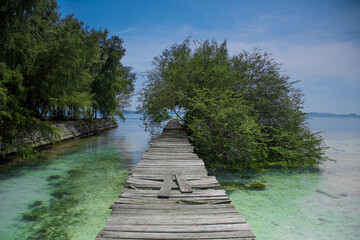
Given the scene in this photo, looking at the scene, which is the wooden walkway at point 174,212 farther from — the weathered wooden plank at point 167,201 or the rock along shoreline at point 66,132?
the rock along shoreline at point 66,132

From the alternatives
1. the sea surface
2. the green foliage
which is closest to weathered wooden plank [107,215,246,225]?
the sea surface

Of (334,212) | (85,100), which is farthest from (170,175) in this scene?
(85,100)

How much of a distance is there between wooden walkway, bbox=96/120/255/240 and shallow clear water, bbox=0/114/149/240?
1.65 metres

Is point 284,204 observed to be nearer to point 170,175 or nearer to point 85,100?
point 170,175

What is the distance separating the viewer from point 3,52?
944cm

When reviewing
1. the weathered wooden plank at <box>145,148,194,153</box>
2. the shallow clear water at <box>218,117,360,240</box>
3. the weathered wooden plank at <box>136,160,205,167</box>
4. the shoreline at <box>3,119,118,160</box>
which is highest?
the weathered wooden plank at <box>145,148,194,153</box>

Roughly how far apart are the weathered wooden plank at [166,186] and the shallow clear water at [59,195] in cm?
174

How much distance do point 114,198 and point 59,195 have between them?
60.8 inches

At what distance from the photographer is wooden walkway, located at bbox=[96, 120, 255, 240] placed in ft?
8.31

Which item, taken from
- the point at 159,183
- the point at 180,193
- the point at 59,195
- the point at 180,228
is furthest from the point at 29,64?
the point at 180,228

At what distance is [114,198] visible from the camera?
254 inches

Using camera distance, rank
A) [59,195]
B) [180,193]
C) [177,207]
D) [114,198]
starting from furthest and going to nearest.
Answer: [59,195], [114,198], [180,193], [177,207]

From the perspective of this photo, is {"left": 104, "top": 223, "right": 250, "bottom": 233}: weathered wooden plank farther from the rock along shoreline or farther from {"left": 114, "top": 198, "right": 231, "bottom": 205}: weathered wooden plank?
the rock along shoreline

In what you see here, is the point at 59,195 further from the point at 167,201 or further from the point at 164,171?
the point at 167,201
